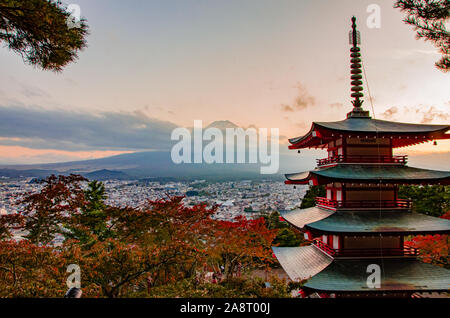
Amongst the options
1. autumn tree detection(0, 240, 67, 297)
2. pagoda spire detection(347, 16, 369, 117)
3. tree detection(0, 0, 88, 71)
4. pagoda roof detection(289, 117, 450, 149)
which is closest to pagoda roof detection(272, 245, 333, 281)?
pagoda roof detection(289, 117, 450, 149)

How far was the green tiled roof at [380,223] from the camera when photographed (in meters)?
7.13

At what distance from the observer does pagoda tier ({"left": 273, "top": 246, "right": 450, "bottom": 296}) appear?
6480 mm

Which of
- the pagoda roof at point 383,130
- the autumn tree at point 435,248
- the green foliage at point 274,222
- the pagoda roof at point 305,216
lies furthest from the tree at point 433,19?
the green foliage at point 274,222

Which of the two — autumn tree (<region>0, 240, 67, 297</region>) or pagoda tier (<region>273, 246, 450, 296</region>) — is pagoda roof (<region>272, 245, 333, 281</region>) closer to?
pagoda tier (<region>273, 246, 450, 296</region>)

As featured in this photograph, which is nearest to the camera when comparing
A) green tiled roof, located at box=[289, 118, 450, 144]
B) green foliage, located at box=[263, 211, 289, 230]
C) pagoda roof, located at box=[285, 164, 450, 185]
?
pagoda roof, located at box=[285, 164, 450, 185]

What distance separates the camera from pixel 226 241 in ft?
42.4

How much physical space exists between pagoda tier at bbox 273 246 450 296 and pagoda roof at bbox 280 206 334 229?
1358 millimetres

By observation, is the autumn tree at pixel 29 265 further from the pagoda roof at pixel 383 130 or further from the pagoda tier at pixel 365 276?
the pagoda roof at pixel 383 130

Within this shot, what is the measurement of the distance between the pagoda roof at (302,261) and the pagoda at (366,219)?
4cm

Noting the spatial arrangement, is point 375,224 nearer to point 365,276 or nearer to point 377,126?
point 365,276

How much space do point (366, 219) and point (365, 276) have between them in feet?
5.80

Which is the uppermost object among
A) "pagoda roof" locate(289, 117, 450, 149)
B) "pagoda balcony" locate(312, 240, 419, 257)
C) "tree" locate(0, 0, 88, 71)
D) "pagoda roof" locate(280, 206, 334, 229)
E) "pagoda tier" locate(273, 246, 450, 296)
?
"tree" locate(0, 0, 88, 71)

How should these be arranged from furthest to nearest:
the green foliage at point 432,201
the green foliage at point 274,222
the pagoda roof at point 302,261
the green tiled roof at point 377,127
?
the green foliage at point 274,222, the green foliage at point 432,201, the green tiled roof at point 377,127, the pagoda roof at point 302,261

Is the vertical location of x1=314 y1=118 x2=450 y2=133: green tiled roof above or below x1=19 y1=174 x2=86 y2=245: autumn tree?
above
